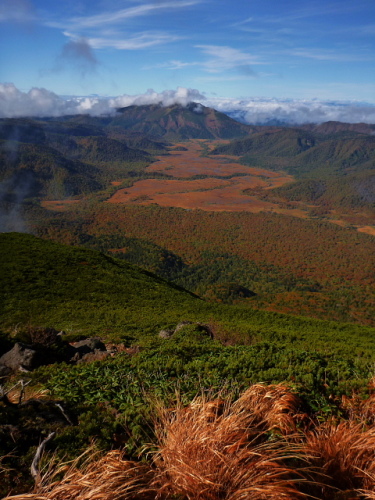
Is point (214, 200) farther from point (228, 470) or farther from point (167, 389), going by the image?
point (228, 470)

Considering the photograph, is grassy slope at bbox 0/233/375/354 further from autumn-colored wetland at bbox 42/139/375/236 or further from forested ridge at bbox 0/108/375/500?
autumn-colored wetland at bbox 42/139/375/236

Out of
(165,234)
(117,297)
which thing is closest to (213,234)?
(165,234)

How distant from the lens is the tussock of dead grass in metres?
2.55

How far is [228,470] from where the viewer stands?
2.75m

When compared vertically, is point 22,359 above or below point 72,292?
above

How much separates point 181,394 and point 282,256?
88830 millimetres

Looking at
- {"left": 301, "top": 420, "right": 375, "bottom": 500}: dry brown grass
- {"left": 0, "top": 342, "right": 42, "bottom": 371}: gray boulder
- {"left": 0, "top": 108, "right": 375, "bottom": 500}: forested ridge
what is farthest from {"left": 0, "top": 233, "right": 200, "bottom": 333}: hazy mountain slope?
{"left": 301, "top": 420, "right": 375, "bottom": 500}: dry brown grass

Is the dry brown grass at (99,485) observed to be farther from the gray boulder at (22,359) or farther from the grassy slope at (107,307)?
the grassy slope at (107,307)

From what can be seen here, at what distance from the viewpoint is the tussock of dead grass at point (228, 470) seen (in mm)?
2549

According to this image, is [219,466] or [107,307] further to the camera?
[107,307]

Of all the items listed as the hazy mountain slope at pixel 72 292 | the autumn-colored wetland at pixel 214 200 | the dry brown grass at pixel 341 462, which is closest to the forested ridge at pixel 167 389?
the dry brown grass at pixel 341 462

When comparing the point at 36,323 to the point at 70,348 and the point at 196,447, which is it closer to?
the point at 70,348

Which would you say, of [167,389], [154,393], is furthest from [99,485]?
[167,389]

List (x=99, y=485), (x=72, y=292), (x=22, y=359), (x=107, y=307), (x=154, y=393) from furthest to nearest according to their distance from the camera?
(x=72, y=292), (x=107, y=307), (x=22, y=359), (x=154, y=393), (x=99, y=485)
